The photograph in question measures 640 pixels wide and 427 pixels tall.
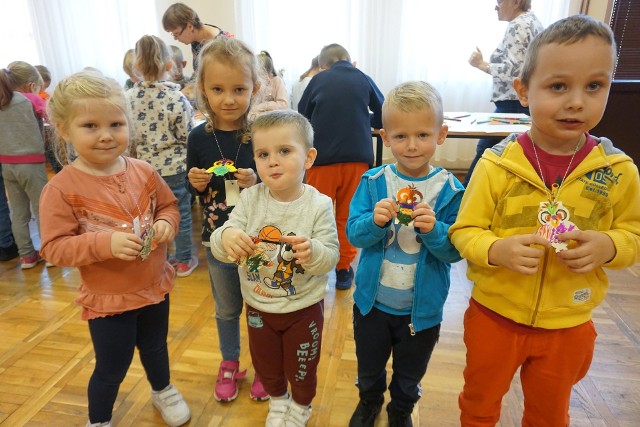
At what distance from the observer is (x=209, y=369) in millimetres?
2027

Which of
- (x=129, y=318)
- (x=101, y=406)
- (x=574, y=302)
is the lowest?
(x=101, y=406)

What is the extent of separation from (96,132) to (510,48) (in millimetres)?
3034

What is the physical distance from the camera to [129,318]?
1430mm

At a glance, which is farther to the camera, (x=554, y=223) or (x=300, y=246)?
(x=300, y=246)

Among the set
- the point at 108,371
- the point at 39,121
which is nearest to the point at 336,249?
the point at 108,371

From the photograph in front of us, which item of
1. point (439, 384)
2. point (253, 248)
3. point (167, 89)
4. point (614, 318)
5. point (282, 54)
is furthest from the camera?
point (282, 54)

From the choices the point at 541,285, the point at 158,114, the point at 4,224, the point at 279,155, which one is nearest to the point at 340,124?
the point at 158,114

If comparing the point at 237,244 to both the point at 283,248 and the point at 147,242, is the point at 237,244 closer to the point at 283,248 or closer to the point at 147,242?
the point at 283,248

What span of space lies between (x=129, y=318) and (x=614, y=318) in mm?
2499

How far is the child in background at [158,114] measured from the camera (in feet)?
8.63

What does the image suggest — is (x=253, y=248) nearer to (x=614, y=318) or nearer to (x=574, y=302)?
(x=574, y=302)

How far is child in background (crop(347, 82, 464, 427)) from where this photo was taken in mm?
1265

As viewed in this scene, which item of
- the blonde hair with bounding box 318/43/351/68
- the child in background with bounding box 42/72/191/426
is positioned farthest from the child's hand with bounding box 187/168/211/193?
the blonde hair with bounding box 318/43/351/68

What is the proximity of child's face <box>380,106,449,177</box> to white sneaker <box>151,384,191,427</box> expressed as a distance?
127 cm
